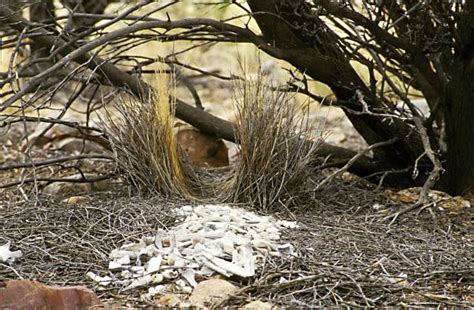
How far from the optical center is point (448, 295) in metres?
3.08

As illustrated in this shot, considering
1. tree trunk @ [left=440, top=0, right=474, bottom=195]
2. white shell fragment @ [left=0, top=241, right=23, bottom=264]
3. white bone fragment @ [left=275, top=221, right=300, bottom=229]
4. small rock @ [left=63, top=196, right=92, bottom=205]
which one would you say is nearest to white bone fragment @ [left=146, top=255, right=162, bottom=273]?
white shell fragment @ [left=0, top=241, right=23, bottom=264]

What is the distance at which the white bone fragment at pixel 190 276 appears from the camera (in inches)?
122

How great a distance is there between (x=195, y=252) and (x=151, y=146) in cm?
102

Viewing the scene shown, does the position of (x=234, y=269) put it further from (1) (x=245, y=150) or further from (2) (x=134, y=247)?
(1) (x=245, y=150)

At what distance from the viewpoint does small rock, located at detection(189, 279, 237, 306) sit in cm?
295

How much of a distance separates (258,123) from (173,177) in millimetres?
488

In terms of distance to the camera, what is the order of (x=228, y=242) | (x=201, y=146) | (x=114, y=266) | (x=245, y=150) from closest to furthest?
(x=114, y=266)
(x=228, y=242)
(x=245, y=150)
(x=201, y=146)

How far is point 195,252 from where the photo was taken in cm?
329

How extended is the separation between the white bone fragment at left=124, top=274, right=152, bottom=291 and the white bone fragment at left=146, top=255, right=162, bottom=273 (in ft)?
0.11

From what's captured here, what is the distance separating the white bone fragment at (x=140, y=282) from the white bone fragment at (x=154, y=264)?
0.11ft


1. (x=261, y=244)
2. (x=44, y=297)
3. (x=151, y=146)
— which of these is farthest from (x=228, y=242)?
(x=151, y=146)

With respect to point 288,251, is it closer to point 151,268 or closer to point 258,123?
point 151,268

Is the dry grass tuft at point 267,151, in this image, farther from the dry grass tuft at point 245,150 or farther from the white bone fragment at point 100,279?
the white bone fragment at point 100,279

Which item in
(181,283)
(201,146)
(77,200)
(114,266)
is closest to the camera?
(181,283)
